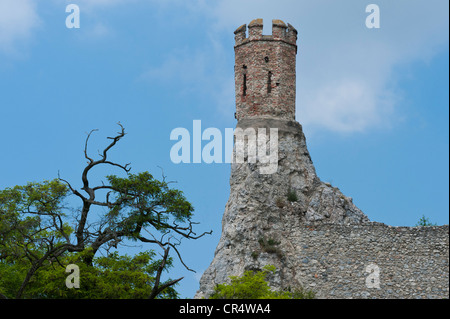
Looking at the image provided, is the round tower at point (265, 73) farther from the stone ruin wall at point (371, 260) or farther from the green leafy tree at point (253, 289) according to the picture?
the green leafy tree at point (253, 289)

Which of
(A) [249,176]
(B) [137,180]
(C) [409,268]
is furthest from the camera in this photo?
(B) [137,180]

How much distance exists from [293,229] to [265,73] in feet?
25.2

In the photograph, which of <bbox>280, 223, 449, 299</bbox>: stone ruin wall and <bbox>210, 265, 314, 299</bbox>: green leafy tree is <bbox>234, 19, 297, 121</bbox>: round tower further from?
<bbox>210, 265, 314, 299</bbox>: green leafy tree

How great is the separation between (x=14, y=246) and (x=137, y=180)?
24.0 ft

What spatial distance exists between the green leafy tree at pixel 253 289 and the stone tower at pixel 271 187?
1.76 feet

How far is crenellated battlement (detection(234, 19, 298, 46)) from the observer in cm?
4497

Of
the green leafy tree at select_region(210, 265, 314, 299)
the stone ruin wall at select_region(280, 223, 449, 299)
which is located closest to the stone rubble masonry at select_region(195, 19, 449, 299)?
the stone ruin wall at select_region(280, 223, 449, 299)

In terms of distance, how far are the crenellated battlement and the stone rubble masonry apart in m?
0.05

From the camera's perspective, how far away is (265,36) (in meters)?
45.0

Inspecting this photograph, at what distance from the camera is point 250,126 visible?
44125mm
